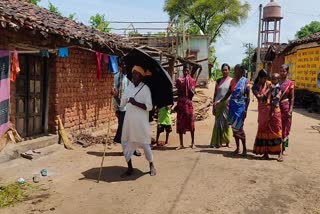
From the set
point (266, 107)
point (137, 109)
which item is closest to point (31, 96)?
point (137, 109)

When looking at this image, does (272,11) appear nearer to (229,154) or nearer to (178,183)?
(229,154)

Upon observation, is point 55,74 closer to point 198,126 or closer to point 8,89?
point 8,89

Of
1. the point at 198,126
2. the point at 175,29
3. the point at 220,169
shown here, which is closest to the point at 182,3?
the point at 175,29

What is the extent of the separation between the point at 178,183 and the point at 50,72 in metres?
4.37

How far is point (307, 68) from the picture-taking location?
20078mm

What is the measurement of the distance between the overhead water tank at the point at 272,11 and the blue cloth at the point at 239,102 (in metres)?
35.6

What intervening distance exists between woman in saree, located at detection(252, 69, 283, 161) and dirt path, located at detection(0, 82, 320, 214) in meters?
0.24

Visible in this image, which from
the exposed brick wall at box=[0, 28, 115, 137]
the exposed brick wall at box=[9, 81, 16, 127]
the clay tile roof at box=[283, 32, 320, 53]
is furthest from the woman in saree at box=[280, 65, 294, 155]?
the clay tile roof at box=[283, 32, 320, 53]

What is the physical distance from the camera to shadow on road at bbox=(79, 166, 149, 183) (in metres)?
6.12

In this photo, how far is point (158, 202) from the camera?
5016 mm

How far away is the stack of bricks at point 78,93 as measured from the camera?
8.81m

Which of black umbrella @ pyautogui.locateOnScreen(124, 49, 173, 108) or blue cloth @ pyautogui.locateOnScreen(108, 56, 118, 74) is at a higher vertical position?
blue cloth @ pyautogui.locateOnScreen(108, 56, 118, 74)

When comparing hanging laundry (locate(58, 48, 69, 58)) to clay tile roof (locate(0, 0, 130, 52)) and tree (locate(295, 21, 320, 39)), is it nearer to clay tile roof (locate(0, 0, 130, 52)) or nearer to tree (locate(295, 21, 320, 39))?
clay tile roof (locate(0, 0, 130, 52))

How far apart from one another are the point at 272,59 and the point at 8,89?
29096 millimetres
